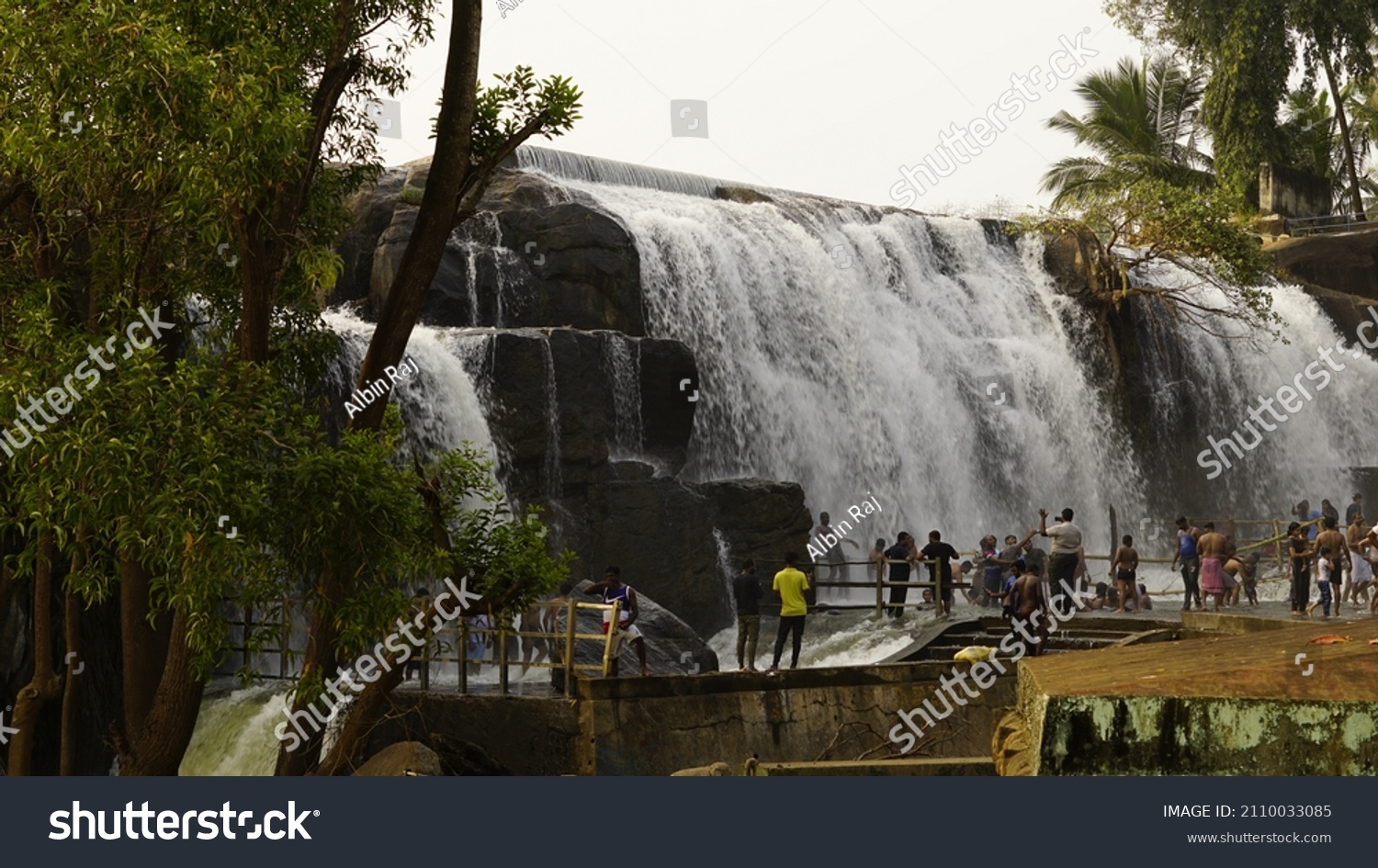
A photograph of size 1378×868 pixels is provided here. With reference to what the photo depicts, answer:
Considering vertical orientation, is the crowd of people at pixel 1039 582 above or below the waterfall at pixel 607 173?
below

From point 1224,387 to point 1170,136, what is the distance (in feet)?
48.2

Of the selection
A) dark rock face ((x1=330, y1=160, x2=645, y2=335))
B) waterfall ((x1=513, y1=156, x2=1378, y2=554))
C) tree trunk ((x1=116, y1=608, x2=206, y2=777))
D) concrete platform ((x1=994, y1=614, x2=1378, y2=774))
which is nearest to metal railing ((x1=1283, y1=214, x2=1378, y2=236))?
waterfall ((x1=513, y1=156, x2=1378, y2=554))

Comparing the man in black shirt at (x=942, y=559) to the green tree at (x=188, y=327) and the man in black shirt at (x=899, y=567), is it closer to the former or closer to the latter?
the man in black shirt at (x=899, y=567)

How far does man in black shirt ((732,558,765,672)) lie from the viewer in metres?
16.2

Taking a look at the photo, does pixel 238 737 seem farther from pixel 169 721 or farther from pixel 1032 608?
pixel 1032 608

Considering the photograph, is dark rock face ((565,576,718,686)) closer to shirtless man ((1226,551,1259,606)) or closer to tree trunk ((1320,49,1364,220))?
shirtless man ((1226,551,1259,606))

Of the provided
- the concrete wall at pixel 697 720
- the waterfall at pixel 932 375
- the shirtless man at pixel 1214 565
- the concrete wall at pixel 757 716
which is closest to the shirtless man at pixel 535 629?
the concrete wall at pixel 697 720

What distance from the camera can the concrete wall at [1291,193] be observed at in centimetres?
4031

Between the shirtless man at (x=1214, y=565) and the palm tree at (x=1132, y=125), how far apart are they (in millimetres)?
26788

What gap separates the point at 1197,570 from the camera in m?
20.2

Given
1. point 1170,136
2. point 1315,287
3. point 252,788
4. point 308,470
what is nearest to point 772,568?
point 308,470

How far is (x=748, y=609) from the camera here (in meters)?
16.3

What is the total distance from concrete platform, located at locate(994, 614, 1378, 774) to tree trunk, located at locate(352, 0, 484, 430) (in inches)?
242

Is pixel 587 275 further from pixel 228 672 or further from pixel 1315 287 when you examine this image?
pixel 1315 287
